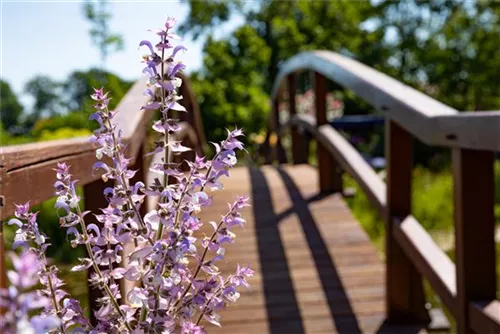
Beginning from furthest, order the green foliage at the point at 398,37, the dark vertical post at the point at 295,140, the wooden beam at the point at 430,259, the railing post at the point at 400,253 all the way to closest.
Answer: the green foliage at the point at 398,37 < the dark vertical post at the point at 295,140 < the railing post at the point at 400,253 < the wooden beam at the point at 430,259

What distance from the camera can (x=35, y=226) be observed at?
94 cm

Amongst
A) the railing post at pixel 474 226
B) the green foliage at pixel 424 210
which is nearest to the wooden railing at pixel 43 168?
the railing post at pixel 474 226

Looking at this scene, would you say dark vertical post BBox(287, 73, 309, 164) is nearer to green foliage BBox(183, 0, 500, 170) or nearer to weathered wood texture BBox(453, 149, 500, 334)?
weathered wood texture BBox(453, 149, 500, 334)

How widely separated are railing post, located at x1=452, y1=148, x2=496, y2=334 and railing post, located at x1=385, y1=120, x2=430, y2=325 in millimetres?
680

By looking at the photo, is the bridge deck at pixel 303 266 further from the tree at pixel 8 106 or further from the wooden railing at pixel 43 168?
the tree at pixel 8 106

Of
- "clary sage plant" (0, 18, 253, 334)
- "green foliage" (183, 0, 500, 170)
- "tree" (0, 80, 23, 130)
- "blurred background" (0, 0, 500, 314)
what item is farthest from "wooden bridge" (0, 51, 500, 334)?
"green foliage" (183, 0, 500, 170)

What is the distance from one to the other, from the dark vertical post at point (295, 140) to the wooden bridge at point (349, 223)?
1183 millimetres

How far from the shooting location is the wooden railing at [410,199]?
5.98 ft

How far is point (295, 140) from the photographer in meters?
6.59

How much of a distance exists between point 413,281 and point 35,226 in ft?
6.36

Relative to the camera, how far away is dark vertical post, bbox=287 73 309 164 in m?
5.98

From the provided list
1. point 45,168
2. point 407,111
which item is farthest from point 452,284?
point 45,168

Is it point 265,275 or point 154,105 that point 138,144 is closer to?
point 265,275

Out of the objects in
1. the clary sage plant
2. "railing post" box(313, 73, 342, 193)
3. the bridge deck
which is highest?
the clary sage plant
